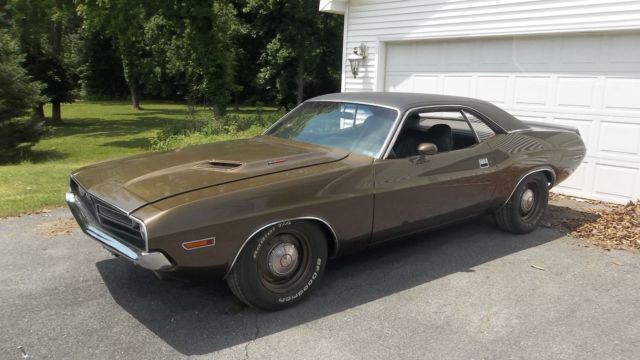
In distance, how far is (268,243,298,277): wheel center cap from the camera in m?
3.67

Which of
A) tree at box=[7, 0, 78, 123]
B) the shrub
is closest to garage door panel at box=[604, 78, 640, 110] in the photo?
the shrub

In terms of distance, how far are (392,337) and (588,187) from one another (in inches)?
218

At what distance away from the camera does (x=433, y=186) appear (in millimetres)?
4512

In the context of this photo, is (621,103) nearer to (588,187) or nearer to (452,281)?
(588,187)

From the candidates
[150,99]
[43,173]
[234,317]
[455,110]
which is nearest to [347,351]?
[234,317]

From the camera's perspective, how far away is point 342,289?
Answer: 4188 mm

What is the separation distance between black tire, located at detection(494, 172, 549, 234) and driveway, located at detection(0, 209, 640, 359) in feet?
1.66

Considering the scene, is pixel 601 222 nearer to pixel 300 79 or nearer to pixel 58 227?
pixel 58 227

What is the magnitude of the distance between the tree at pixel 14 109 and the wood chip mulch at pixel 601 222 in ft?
41.6

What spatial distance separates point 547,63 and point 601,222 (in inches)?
109

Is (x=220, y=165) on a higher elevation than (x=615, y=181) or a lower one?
higher

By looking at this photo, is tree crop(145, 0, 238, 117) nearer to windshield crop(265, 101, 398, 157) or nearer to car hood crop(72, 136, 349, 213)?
windshield crop(265, 101, 398, 157)

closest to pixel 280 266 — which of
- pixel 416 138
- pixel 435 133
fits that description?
pixel 416 138

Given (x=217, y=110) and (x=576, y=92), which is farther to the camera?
(x=217, y=110)
